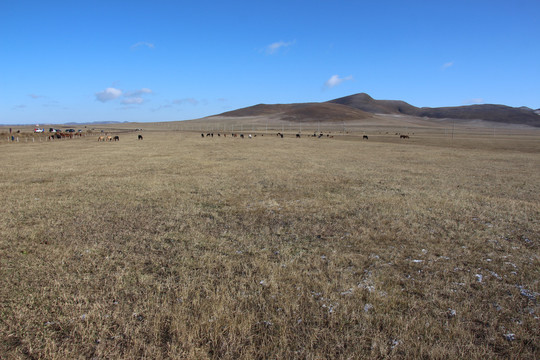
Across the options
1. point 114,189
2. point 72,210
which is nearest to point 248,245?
point 72,210

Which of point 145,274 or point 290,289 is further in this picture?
point 145,274

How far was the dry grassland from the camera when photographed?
12.8ft

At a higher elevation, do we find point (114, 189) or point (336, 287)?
point (114, 189)

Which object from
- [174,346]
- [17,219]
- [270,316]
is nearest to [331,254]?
[270,316]

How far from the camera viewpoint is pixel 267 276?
555 cm

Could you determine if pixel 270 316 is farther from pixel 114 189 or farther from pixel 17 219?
pixel 114 189

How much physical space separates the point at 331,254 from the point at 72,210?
834 centimetres

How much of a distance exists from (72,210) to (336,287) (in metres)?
8.78

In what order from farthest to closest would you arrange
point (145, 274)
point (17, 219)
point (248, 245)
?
point (17, 219) < point (248, 245) < point (145, 274)

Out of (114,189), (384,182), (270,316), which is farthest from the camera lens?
(384,182)

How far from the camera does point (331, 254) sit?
6.54 meters

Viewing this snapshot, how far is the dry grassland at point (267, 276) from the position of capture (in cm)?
391

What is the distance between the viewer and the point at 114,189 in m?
12.7

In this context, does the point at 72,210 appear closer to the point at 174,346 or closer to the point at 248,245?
the point at 248,245
